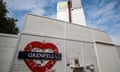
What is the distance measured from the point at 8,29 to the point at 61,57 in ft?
20.8

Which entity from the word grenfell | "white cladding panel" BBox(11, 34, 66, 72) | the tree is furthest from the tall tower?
the tree

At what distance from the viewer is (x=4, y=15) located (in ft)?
22.6

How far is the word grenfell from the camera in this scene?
1824 millimetres

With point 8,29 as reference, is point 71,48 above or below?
below

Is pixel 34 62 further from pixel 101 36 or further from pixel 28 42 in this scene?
pixel 101 36

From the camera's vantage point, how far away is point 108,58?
2852mm

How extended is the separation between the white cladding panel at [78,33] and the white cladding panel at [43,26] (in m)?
0.19

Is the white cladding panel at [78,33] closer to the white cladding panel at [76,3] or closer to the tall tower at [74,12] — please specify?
the tall tower at [74,12]

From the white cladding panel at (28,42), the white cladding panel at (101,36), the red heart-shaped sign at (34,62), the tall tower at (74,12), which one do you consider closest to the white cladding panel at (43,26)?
the white cladding panel at (28,42)

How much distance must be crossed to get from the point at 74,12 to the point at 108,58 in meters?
3.26

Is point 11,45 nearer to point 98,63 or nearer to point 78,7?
point 98,63

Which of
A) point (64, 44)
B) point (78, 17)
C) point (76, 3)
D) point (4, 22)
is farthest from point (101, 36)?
point (4, 22)

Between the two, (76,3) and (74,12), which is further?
(76,3)

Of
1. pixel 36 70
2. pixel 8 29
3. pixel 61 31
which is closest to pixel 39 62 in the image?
pixel 36 70
